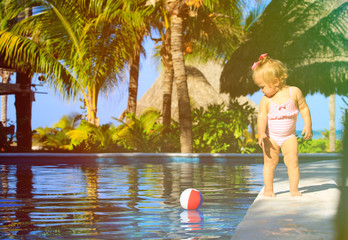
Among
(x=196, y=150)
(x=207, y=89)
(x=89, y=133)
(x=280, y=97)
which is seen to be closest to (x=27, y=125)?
(x=89, y=133)

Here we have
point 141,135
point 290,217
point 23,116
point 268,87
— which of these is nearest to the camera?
point 290,217

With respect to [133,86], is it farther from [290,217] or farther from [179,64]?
[290,217]

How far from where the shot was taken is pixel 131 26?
16.3 meters

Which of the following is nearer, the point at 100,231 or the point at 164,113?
the point at 100,231

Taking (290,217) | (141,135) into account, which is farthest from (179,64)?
(290,217)

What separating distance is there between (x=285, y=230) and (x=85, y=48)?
14610mm

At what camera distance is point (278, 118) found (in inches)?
188

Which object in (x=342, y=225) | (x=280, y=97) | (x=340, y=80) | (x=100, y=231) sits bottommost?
(x=100, y=231)

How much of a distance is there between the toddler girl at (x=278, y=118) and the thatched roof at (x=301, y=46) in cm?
1231

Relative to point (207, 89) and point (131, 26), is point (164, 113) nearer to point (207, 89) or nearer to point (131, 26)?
point (131, 26)

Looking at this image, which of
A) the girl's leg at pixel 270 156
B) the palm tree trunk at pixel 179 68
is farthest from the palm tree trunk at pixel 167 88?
the girl's leg at pixel 270 156

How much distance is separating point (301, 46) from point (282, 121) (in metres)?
12.9

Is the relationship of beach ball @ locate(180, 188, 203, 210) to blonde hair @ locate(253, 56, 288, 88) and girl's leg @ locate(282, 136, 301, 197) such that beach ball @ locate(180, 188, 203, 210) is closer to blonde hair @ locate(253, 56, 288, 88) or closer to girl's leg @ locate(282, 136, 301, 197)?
girl's leg @ locate(282, 136, 301, 197)

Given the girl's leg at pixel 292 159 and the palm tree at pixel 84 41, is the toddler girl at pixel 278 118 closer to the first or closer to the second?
the girl's leg at pixel 292 159
